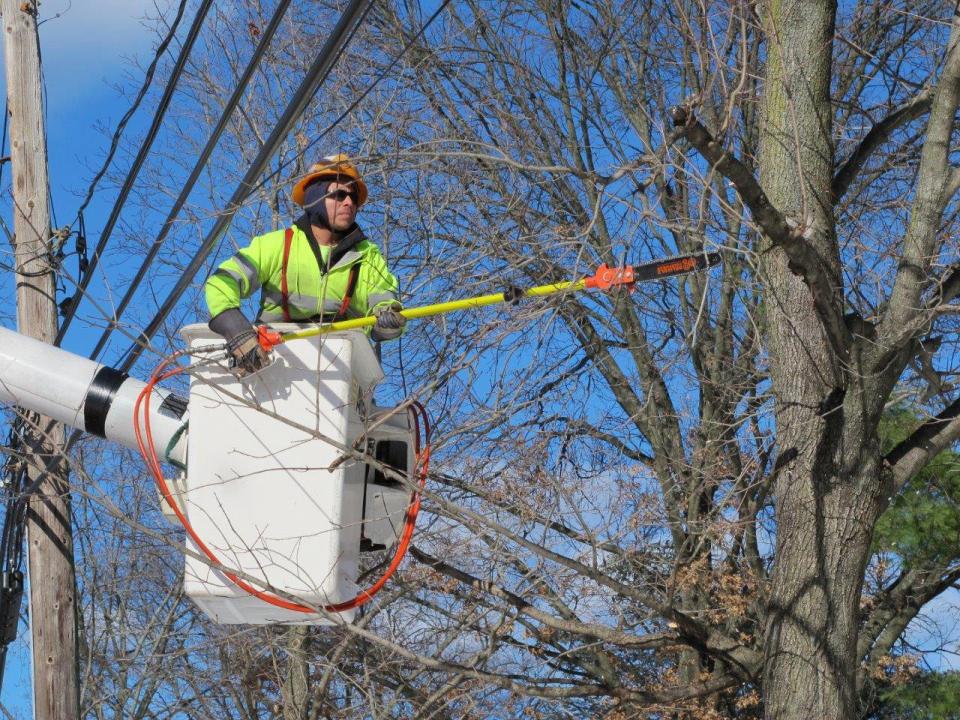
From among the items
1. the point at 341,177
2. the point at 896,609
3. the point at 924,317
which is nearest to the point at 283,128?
the point at 341,177

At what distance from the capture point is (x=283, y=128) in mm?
5676

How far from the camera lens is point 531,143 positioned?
11.9 meters

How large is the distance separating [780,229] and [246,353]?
2.69 m

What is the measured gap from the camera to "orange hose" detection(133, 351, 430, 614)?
4.46m

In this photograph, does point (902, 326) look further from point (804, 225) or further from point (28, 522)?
point (28, 522)

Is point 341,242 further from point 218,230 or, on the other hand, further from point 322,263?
point 218,230

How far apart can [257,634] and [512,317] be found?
5.06 metres

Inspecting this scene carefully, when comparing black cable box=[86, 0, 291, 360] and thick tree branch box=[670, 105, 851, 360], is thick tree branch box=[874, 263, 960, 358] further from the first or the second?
black cable box=[86, 0, 291, 360]

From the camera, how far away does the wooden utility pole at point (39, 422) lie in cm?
796

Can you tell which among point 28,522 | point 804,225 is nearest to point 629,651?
point 28,522

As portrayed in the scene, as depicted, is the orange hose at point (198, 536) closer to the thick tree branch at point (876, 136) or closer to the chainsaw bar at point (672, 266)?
the chainsaw bar at point (672, 266)

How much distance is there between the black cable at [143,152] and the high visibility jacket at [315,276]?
96 centimetres

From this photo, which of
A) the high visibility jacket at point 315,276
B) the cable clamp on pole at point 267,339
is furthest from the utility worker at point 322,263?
the cable clamp on pole at point 267,339

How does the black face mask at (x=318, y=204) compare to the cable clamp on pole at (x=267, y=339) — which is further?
the black face mask at (x=318, y=204)
